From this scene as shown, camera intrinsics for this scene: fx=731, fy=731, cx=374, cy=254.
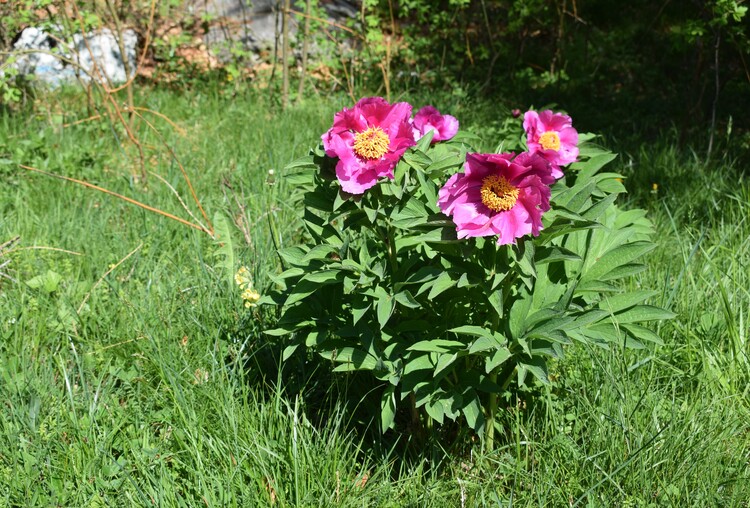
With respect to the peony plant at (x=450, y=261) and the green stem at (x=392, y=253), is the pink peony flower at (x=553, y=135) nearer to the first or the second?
the peony plant at (x=450, y=261)

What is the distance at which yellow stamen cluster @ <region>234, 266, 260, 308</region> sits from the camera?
8.30ft

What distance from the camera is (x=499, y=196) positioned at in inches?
61.9

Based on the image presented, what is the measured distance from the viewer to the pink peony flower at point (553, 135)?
6.51 feet

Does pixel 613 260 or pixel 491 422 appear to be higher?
pixel 613 260

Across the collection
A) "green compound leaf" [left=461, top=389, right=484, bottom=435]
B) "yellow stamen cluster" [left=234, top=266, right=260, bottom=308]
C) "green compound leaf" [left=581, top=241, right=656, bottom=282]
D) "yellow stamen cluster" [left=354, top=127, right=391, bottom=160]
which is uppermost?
"yellow stamen cluster" [left=354, top=127, right=391, bottom=160]

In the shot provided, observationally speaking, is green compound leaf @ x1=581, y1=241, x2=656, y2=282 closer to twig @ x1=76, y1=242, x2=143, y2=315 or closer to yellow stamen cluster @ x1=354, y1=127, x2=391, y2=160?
yellow stamen cluster @ x1=354, y1=127, x2=391, y2=160

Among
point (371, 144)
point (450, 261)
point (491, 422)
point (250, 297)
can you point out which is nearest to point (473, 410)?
point (491, 422)

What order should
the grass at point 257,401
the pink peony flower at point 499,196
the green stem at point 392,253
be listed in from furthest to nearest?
1. the grass at point 257,401
2. the green stem at point 392,253
3. the pink peony flower at point 499,196

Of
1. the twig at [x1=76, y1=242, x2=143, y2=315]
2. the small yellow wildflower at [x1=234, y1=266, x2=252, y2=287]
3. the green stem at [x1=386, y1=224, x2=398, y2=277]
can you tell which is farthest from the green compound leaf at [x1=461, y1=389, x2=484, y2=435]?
the twig at [x1=76, y1=242, x2=143, y2=315]

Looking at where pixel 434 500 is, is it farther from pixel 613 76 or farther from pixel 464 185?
pixel 613 76

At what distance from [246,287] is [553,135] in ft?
4.05

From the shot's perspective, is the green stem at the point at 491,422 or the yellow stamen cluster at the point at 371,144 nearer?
the yellow stamen cluster at the point at 371,144

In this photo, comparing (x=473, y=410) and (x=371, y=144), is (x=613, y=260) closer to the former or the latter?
(x=473, y=410)

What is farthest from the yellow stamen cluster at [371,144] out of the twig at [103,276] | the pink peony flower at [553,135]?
the twig at [103,276]
